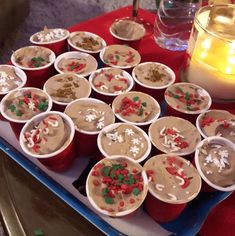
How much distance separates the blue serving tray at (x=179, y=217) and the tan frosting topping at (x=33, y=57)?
32 centimetres

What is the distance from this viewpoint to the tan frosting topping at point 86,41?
1223 millimetres

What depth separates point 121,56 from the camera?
47.4 inches

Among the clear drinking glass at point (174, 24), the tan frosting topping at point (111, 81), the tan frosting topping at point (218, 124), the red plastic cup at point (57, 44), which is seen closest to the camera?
the tan frosting topping at point (218, 124)

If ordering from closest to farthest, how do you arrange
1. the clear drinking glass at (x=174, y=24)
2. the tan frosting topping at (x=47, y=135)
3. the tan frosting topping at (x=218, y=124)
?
the tan frosting topping at (x=47, y=135) < the tan frosting topping at (x=218, y=124) < the clear drinking glass at (x=174, y=24)

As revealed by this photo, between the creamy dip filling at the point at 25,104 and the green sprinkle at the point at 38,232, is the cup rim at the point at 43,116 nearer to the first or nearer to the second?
the creamy dip filling at the point at 25,104

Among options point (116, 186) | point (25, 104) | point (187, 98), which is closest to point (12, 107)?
point (25, 104)

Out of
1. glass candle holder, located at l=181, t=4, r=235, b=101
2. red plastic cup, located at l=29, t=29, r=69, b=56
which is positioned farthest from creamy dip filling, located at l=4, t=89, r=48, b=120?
glass candle holder, located at l=181, t=4, r=235, b=101

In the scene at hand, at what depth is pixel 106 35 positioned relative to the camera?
1369 millimetres

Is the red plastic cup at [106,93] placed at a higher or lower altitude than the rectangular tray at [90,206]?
higher

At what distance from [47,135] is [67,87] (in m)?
0.21

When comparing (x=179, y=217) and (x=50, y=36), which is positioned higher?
(x=50, y=36)

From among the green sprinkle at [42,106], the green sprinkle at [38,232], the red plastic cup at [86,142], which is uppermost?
the green sprinkle at [42,106]

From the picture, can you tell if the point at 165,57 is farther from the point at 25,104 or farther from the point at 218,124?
the point at 25,104

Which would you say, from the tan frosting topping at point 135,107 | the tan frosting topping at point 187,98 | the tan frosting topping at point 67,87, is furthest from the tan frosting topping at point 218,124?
the tan frosting topping at point 67,87
